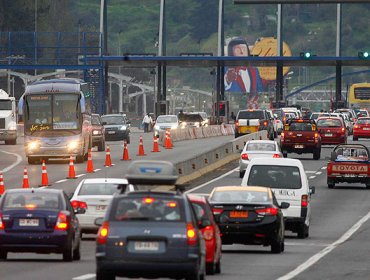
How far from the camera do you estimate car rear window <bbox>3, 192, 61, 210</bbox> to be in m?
25.0

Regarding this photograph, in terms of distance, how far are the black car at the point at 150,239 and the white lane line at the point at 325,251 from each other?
12.9 ft

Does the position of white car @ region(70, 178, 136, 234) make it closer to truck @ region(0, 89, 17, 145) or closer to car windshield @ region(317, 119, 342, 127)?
car windshield @ region(317, 119, 342, 127)

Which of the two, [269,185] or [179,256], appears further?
[269,185]

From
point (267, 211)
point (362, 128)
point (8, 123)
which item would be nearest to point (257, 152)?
point (267, 211)

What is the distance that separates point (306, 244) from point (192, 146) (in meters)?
47.8

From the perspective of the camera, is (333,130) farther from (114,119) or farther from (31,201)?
(31,201)

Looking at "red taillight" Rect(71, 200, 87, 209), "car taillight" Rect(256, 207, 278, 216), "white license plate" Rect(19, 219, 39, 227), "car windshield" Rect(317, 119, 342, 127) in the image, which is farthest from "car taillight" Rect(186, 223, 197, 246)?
"car windshield" Rect(317, 119, 342, 127)

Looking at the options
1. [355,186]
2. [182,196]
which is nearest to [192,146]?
[355,186]

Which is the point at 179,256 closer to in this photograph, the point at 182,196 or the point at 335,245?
the point at 182,196

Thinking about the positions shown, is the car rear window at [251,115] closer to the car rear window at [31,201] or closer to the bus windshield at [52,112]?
the bus windshield at [52,112]

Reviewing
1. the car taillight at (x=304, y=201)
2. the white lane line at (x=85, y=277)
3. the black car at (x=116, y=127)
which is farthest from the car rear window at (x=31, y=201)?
the black car at (x=116, y=127)

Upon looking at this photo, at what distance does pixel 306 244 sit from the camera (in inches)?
1259

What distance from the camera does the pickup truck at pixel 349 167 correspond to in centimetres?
5119

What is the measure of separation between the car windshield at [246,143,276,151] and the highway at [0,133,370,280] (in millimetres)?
1282
